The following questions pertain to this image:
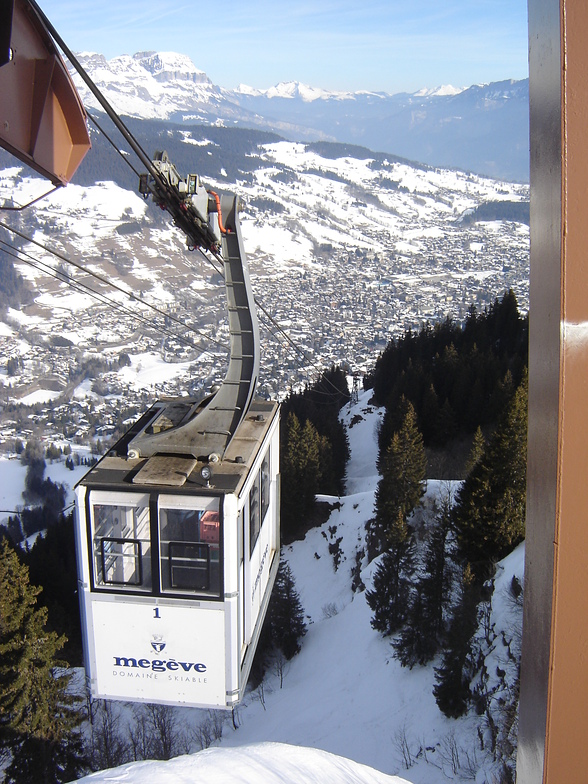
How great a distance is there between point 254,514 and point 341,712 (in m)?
12.0

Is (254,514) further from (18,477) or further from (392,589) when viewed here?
A: (18,477)

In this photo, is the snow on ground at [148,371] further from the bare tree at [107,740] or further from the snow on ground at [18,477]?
the bare tree at [107,740]

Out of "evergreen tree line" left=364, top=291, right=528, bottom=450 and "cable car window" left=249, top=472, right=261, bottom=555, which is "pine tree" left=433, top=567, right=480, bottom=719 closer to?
"cable car window" left=249, top=472, right=261, bottom=555

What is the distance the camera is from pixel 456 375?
29125 millimetres

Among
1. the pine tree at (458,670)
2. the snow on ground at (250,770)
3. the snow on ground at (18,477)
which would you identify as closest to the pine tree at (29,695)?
the snow on ground at (250,770)

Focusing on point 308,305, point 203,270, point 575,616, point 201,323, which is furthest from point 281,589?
point 203,270

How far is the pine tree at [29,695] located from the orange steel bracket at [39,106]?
10859 millimetres

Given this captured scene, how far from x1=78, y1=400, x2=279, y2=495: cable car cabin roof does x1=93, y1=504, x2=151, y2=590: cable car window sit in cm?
21

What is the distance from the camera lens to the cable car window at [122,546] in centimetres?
498

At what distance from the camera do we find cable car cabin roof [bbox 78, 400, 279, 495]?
487 centimetres

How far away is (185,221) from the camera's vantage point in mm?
5527

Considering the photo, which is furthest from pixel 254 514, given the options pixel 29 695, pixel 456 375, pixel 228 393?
pixel 456 375

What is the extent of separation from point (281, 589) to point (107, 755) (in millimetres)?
6459

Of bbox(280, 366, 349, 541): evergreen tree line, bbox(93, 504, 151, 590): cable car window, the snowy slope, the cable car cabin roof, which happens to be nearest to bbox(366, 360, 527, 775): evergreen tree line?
the snowy slope
